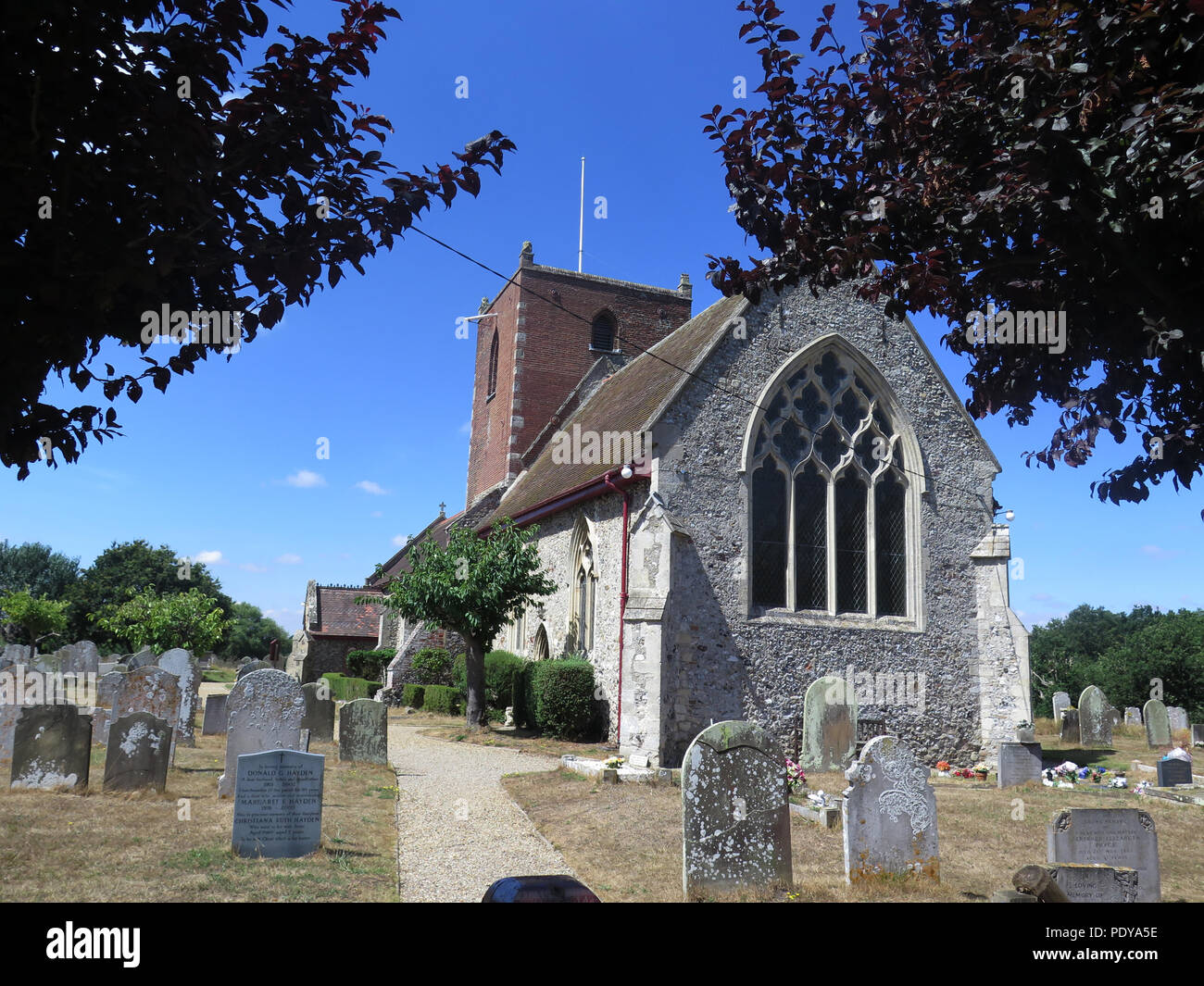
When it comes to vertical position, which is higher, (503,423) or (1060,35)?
(503,423)

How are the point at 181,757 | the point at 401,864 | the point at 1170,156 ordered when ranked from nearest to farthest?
1. the point at 1170,156
2. the point at 401,864
3. the point at 181,757

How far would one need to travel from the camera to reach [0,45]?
3611 mm

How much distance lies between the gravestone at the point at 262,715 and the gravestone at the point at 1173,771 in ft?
42.2

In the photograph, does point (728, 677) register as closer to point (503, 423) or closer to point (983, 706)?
point (983, 706)

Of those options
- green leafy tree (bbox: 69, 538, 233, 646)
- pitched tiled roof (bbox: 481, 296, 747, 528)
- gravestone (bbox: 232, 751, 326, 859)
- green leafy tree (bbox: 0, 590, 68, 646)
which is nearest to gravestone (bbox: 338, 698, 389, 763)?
gravestone (bbox: 232, 751, 326, 859)

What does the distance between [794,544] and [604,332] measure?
1485 cm

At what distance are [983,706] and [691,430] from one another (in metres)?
7.66

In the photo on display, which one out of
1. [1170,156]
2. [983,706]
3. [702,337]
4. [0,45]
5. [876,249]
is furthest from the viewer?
[702,337]

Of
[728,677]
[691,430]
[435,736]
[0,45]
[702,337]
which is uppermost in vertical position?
[702,337]

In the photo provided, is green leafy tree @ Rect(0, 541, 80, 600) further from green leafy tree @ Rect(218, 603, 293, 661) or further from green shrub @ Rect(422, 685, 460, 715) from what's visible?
green shrub @ Rect(422, 685, 460, 715)

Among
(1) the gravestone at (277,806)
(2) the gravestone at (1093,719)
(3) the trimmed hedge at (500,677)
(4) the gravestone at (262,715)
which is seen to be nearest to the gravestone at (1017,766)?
(2) the gravestone at (1093,719)

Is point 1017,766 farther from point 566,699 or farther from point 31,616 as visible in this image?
point 31,616

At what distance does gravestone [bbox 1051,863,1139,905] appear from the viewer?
19.4 feet

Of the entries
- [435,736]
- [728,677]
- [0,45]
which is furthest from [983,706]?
[0,45]
